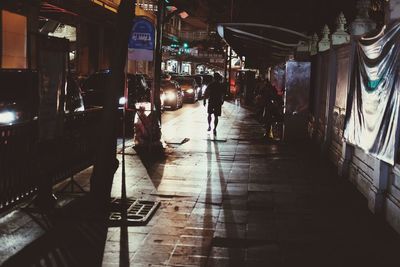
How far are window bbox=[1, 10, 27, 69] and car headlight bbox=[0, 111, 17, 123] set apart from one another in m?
10.8

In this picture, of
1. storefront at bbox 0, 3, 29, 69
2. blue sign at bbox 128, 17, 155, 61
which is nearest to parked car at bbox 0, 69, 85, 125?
blue sign at bbox 128, 17, 155, 61

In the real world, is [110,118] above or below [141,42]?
below

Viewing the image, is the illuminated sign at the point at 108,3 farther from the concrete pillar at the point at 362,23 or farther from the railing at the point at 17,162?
the railing at the point at 17,162

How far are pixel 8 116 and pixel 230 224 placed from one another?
5.02 metres

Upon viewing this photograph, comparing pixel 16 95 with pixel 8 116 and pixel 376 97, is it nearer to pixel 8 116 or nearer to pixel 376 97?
pixel 8 116

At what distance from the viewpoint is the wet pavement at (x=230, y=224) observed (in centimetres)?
579

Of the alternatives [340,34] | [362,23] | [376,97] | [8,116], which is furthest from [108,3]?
[376,97]

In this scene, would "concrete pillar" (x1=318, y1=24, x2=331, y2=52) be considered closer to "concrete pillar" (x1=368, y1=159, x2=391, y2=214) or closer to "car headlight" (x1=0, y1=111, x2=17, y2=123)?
"concrete pillar" (x1=368, y1=159, x2=391, y2=214)

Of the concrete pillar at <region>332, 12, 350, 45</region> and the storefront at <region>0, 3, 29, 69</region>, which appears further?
the storefront at <region>0, 3, 29, 69</region>

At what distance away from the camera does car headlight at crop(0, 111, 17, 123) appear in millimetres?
9473

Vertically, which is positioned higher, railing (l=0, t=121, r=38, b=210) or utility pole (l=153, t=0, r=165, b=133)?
utility pole (l=153, t=0, r=165, b=133)

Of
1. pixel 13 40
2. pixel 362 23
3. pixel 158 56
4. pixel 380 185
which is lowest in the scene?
pixel 380 185

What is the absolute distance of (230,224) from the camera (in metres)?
7.09

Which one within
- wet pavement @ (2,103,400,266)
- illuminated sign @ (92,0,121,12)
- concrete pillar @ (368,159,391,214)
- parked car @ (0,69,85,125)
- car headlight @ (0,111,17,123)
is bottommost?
wet pavement @ (2,103,400,266)
